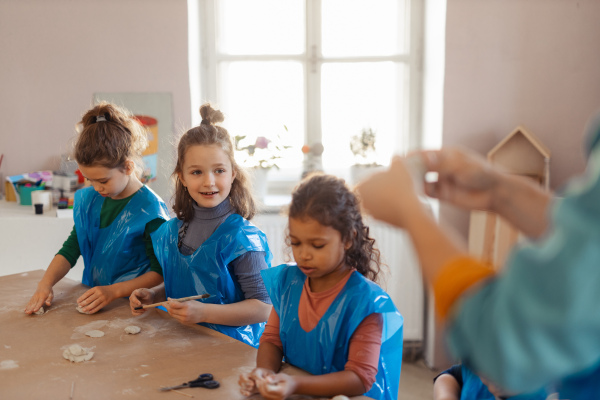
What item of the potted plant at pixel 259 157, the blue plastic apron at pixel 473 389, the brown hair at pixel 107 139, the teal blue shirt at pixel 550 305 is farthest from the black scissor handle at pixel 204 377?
the potted plant at pixel 259 157

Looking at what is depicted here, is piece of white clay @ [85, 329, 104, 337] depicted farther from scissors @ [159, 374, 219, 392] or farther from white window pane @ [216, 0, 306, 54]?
white window pane @ [216, 0, 306, 54]

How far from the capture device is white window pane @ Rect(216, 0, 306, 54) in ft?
11.1

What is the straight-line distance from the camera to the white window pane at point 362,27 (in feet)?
11.0

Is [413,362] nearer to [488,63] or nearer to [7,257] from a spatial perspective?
[488,63]

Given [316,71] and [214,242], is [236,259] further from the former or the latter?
[316,71]

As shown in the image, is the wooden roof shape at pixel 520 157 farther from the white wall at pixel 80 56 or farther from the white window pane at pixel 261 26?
the white wall at pixel 80 56

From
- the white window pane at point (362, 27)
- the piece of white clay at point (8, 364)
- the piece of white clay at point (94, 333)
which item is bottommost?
the piece of white clay at point (94, 333)

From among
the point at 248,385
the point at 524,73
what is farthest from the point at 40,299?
the point at 524,73

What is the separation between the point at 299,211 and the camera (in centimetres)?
121

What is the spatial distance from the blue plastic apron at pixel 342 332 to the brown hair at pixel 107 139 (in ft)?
2.74

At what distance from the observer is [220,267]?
1.56m

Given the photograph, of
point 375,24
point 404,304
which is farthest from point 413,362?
point 375,24

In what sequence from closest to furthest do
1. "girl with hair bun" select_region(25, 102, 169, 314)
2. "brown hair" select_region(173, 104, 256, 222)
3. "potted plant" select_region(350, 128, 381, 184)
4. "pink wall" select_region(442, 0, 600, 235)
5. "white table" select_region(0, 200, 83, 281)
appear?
"brown hair" select_region(173, 104, 256, 222)
"girl with hair bun" select_region(25, 102, 169, 314)
"white table" select_region(0, 200, 83, 281)
"pink wall" select_region(442, 0, 600, 235)
"potted plant" select_region(350, 128, 381, 184)

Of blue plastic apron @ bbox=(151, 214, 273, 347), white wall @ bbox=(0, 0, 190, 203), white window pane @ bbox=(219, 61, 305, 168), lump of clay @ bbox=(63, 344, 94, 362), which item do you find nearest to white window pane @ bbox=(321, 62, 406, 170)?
white window pane @ bbox=(219, 61, 305, 168)
